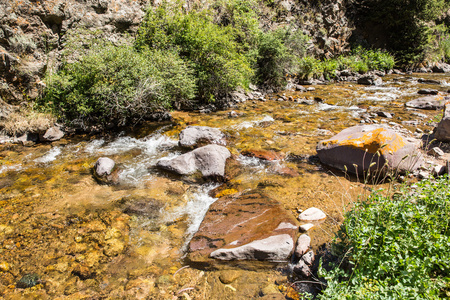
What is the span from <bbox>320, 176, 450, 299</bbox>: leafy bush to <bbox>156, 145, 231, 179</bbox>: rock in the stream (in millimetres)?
3287

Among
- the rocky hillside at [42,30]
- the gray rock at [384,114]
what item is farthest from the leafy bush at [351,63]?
the rocky hillside at [42,30]

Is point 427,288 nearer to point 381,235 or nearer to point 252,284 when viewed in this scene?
point 381,235

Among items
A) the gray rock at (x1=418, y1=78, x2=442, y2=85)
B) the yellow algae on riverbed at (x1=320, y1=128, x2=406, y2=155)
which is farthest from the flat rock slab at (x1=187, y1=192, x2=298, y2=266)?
the gray rock at (x1=418, y1=78, x2=442, y2=85)

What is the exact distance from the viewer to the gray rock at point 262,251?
3.24 meters

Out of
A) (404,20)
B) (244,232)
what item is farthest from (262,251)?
(404,20)

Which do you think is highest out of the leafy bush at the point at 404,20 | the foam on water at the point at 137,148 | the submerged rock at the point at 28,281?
the leafy bush at the point at 404,20

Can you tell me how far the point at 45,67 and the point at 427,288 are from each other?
36.5 feet

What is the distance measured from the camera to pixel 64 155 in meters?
6.75

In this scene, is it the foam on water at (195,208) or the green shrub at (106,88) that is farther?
the green shrub at (106,88)

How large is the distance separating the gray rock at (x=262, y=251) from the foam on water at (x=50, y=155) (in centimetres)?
571

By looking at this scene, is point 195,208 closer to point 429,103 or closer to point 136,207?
point 136,207

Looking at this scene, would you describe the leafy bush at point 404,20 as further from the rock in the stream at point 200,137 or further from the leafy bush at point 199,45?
the rock in the stream at point 200,137

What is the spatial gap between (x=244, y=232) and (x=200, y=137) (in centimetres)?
404

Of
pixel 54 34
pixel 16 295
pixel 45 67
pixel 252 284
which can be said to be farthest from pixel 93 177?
pixel 54 34
